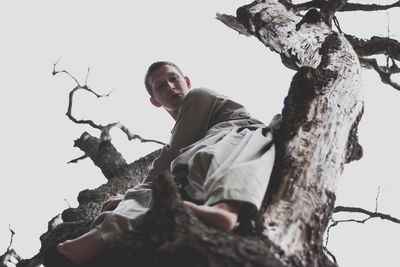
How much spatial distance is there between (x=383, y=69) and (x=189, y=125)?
3924 millimetres

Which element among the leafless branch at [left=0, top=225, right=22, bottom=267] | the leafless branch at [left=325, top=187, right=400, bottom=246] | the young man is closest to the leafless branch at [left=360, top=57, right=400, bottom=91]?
the leafless branch at [left=325, top=187, right=400, bottom=246]

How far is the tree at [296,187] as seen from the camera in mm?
1008

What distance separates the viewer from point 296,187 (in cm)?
142

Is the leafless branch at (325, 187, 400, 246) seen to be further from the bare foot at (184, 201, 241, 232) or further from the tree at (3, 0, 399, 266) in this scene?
the bare foot at (184, 201, 241, 232)

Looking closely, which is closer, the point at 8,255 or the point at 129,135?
the point at 8,255

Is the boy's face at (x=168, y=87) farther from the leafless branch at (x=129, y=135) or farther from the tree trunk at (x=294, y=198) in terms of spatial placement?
the leafless branch at (x=129, y=135)

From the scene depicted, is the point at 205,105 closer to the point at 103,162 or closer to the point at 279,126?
the point at 279,126

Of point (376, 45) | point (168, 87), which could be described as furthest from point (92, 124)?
point (376, 45)

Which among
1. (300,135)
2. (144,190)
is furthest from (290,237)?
(144,190)

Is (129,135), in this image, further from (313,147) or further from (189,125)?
(313,147)

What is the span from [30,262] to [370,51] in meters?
4.31

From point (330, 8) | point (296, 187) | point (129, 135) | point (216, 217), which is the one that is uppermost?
point (330, 8)

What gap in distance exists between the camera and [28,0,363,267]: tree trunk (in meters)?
1.00

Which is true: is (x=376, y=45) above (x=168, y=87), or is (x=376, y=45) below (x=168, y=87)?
above
